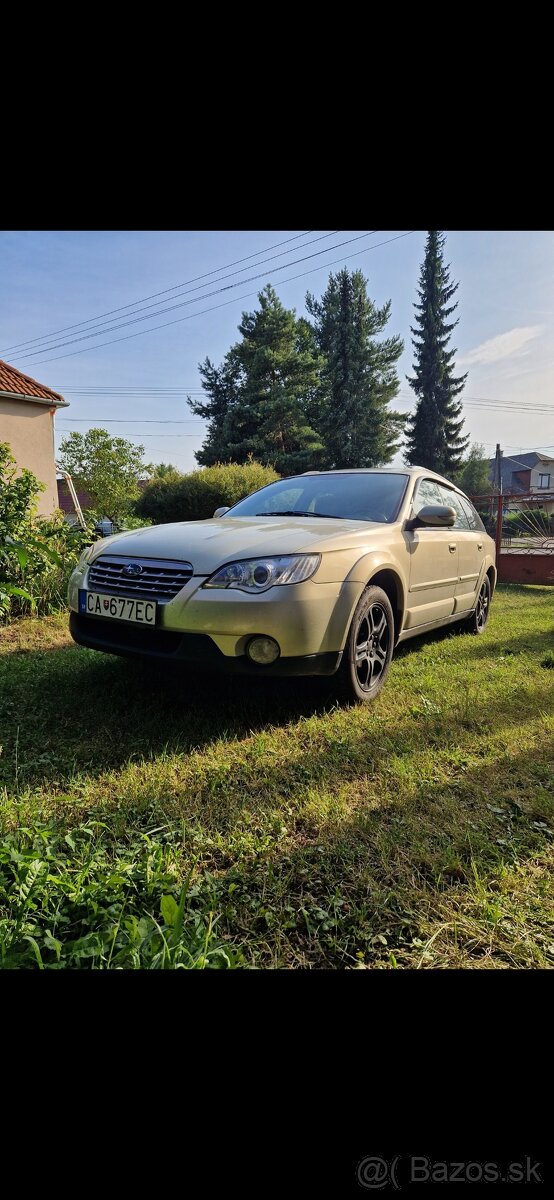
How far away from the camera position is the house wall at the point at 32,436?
1395cm

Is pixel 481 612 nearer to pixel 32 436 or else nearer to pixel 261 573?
pixel 261 573

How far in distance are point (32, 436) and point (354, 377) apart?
A: 22363 millimetres

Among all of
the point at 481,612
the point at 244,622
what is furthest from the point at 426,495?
the point at 244,622

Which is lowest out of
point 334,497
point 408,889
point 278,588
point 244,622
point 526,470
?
point 408,889

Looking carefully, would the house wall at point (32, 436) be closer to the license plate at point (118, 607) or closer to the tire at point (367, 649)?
the license plate at point (118, 607)

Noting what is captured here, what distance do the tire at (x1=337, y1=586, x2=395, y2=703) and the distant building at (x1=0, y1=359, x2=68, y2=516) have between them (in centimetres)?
1253

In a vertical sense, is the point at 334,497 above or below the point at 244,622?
above

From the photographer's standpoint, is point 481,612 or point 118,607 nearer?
point 118,607

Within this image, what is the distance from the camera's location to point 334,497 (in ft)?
12.1

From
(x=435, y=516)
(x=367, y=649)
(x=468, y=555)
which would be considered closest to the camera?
(x=367, y=649)

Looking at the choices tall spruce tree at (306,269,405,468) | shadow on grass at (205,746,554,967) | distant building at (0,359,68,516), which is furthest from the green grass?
tall spruce tree at (306,269,405,468)

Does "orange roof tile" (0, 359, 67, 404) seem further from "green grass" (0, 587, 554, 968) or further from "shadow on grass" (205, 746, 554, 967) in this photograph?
"shadow on grass" (205, 746, 554, 967)

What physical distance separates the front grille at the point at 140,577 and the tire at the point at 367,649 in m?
0.90
